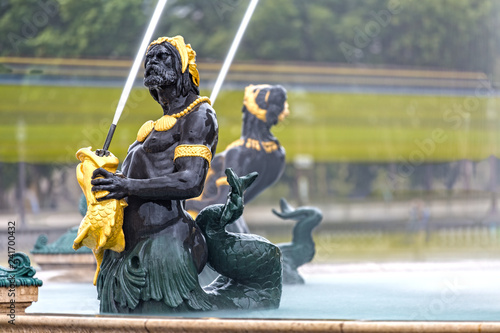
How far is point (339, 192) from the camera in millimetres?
28891

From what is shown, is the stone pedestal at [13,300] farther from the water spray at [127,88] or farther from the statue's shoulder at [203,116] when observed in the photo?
the statue's shoulder at [203,116]

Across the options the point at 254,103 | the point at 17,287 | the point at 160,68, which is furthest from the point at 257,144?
the point at 17,287

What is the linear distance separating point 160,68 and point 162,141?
1.24 ft

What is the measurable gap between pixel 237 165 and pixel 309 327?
410 centimetres

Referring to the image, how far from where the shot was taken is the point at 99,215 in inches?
218

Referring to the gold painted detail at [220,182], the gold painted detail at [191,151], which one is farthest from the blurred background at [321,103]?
the gold painted detail at [191,151]

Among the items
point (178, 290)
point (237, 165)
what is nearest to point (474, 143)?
point (237, 165)

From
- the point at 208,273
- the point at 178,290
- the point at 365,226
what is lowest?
the point at 178,290

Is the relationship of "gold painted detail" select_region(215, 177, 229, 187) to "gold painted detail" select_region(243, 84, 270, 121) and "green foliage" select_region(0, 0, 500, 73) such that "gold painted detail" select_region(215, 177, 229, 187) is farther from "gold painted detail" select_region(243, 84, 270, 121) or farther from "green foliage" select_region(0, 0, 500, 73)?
"green foliage" select_region(0, 0, 500, 73)

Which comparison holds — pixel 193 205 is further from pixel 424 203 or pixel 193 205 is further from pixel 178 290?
pixel 424 203

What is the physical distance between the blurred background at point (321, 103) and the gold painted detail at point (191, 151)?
20519mm

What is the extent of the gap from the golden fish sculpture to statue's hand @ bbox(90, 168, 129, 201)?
0.03 m

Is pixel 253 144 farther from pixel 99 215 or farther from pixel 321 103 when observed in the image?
pixel 321 103

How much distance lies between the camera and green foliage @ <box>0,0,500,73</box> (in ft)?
93.6
